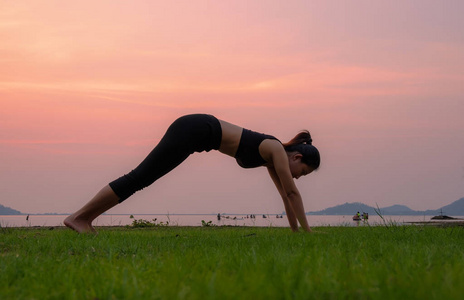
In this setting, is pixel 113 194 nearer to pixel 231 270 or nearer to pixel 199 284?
pixel 231 270

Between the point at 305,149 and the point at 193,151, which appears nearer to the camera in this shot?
the point at 193,151

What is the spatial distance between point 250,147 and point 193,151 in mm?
776

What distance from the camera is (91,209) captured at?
5.71 metres

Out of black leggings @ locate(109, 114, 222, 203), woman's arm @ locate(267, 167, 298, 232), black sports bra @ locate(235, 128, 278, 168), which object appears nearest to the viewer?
black leggings @ locate(109, 114, 222, 203)

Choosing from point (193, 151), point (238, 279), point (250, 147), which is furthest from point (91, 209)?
point (238, 279)

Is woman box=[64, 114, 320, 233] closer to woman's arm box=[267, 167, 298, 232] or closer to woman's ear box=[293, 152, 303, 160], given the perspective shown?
woman's ear box=[293, 152, 303, 160]

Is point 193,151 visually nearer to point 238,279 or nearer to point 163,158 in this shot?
point 163,158

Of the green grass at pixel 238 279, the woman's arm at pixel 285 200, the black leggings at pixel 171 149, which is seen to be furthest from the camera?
the woman's arm at pixel 285 200

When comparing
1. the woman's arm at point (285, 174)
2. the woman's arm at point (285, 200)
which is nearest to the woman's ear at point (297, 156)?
the woman's arm at point (285, 174)

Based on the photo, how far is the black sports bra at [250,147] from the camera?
18.6 ft

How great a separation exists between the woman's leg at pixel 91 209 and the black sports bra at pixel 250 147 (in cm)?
172

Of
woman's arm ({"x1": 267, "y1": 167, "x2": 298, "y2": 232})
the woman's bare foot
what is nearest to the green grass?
the woman's bare foot

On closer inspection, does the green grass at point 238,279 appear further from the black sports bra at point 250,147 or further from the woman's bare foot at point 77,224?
the black sports bra at point 250,147

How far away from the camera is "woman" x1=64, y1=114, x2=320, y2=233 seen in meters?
5.57
